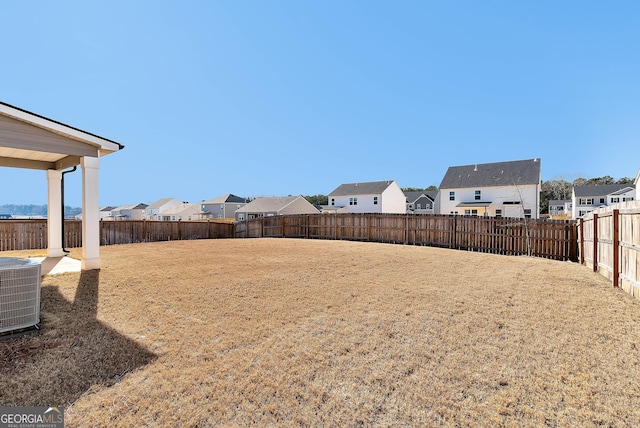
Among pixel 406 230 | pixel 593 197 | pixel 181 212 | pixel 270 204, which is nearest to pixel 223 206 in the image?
pixel 181 212

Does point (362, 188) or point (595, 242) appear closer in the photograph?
point (595, 242)

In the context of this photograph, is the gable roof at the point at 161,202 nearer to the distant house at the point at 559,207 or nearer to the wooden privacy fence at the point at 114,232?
the wooden privacy fence at the point at 114,232

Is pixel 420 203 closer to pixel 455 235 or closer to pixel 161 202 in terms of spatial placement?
pixel 455 235

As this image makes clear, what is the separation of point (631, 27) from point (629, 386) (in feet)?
65.0

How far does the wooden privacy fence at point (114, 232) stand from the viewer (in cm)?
1197

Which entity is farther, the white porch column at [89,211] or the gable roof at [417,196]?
Result: the gable roof at [417,196]

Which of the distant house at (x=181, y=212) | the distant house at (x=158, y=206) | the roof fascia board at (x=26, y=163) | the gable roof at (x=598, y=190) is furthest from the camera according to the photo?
the distant house at (x=158, y=206)

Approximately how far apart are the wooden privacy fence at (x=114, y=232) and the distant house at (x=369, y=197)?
21.5 metres

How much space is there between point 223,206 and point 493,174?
143 ft

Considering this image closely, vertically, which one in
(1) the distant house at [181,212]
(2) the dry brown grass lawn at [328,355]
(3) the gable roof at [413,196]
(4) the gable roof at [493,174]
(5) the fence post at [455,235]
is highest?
(4) the gable roof at [493,174]

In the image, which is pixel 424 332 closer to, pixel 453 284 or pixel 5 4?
pixel 453 284

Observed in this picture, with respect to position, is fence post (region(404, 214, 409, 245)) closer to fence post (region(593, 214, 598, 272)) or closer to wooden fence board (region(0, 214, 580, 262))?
wooden fence board (region(0, 214, 580, 262))

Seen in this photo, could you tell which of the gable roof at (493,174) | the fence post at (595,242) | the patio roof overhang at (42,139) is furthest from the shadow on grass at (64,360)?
the gable roof at (493,174)

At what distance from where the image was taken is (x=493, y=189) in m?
31.3
